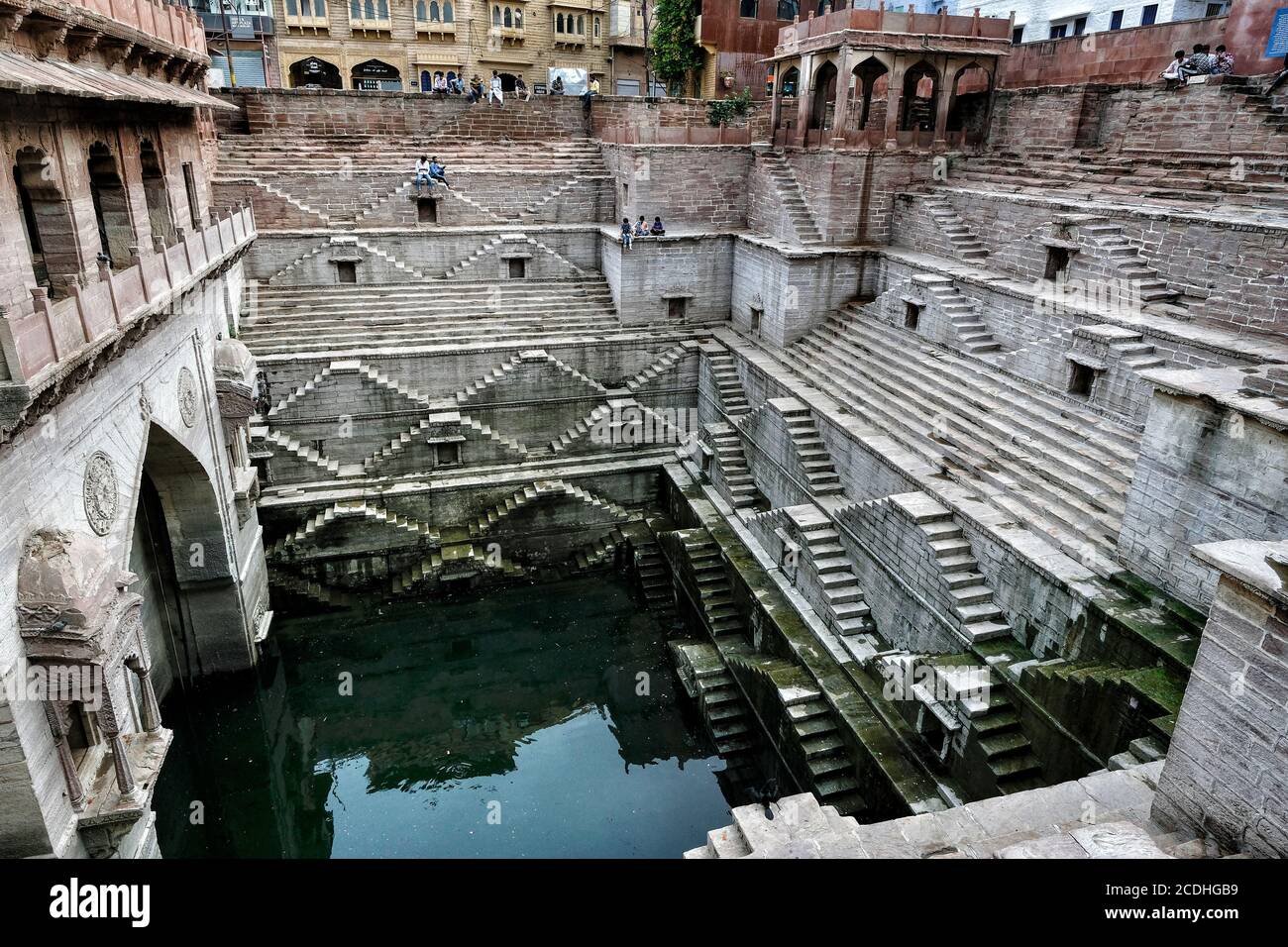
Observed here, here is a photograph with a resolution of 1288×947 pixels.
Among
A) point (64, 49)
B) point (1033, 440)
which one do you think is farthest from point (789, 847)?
point (64, 49)

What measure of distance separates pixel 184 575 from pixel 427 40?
90.8 ft

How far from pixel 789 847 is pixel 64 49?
11.8 m

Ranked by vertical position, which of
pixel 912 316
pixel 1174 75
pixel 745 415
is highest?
pixel 1174 75

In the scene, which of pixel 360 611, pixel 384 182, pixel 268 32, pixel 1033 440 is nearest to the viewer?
pixel 1033 440

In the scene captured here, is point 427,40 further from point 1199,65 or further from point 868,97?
point 1199,65

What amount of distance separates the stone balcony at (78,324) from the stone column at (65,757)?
2797 millimetres

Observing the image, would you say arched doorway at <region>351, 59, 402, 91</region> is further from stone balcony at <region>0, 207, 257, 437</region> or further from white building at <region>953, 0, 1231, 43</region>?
stone balcony at <region>0, 207, 257, 437</region>

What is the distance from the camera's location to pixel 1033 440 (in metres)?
12.8

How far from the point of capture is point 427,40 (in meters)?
32.8

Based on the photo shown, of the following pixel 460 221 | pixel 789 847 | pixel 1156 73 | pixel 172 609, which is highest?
pixel 1156 73

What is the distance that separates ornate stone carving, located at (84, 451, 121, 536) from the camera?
28.7 ft

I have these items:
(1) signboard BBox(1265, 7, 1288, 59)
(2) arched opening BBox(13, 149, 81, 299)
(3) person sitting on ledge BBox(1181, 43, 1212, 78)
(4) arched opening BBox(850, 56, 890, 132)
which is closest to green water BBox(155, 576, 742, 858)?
(2) arched opening BBox(13, 149, 81, 299)

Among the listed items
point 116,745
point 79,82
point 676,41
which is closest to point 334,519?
point 116,745
